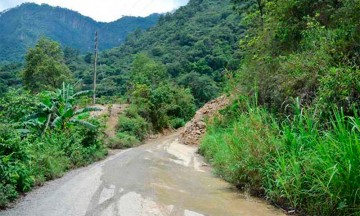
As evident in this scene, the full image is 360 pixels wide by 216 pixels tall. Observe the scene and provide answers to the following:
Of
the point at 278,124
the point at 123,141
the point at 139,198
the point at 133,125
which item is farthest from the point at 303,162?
the point at 133,125

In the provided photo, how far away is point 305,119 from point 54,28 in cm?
13595

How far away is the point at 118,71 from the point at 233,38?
21.7 meters

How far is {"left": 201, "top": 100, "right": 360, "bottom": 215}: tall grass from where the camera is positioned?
6016 millimetres

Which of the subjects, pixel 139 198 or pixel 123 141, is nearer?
pixel 139 198

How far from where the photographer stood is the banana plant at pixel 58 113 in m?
17.9

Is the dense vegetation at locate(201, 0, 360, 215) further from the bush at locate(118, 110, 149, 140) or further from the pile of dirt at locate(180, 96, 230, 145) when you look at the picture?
the bush at locate(118, 110, 149, 140)

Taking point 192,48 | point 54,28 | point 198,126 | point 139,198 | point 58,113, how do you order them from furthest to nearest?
point 54,28
point 192,48
point 198,126
point 58,113
point 139,198

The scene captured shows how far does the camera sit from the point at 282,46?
45.4 feet

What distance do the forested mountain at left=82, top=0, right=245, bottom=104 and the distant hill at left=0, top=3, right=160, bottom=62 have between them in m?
33.2

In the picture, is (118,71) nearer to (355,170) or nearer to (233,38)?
(233,38)

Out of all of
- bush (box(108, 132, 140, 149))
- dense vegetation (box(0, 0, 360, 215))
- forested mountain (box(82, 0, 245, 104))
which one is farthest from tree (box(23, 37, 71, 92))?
dense vegetation (box(0, 0, 360, 215))

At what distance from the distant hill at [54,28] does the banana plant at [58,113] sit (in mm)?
85051

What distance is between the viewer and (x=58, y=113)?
741 inches

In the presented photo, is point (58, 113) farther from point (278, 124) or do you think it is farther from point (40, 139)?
point (278, 124)
